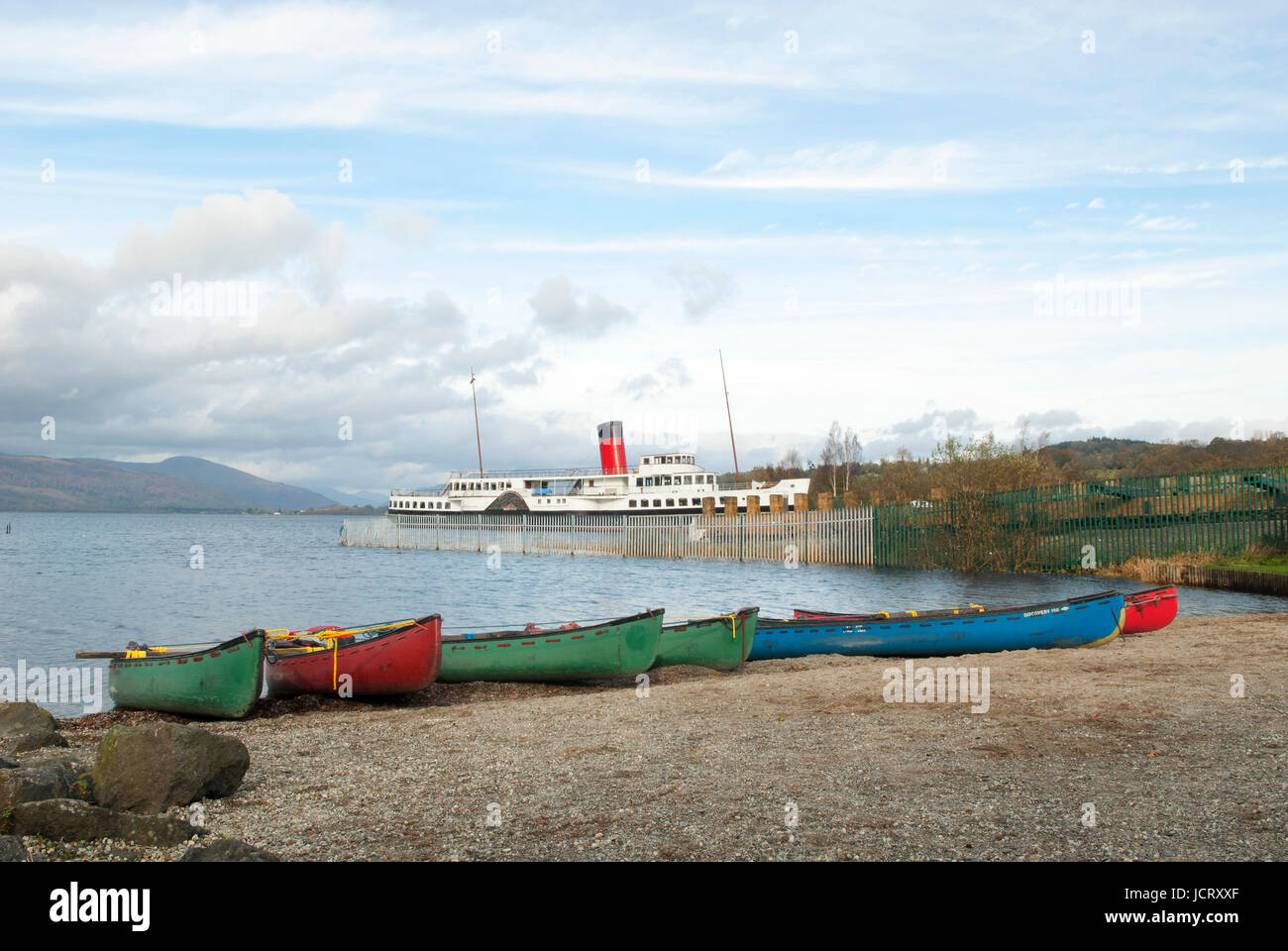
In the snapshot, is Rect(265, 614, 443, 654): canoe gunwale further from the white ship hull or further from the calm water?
the white ship hull

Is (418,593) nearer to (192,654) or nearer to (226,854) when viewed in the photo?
(192,654)

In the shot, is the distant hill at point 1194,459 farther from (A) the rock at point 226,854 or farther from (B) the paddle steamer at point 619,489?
(A) the rock at point 226,854

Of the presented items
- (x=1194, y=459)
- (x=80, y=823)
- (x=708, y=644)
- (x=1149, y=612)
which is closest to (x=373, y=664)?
(x=708, y=644)

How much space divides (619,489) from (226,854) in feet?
195

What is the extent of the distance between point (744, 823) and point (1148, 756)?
4154 millimetres

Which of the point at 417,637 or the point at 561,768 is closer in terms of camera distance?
the point at 561,768

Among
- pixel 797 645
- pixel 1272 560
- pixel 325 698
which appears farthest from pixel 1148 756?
pixel 1272 560

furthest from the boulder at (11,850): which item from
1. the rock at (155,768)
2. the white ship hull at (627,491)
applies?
the white ship hull at (627,491)

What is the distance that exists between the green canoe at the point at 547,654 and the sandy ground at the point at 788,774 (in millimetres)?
1166

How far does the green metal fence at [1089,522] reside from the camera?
28984mm

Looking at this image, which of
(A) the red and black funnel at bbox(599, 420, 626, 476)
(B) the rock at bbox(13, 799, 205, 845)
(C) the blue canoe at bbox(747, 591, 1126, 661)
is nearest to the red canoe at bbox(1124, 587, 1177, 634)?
(C) the blue canoe at bbox(747, 591, 1126, 661)

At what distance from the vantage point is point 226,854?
18.9 ft
